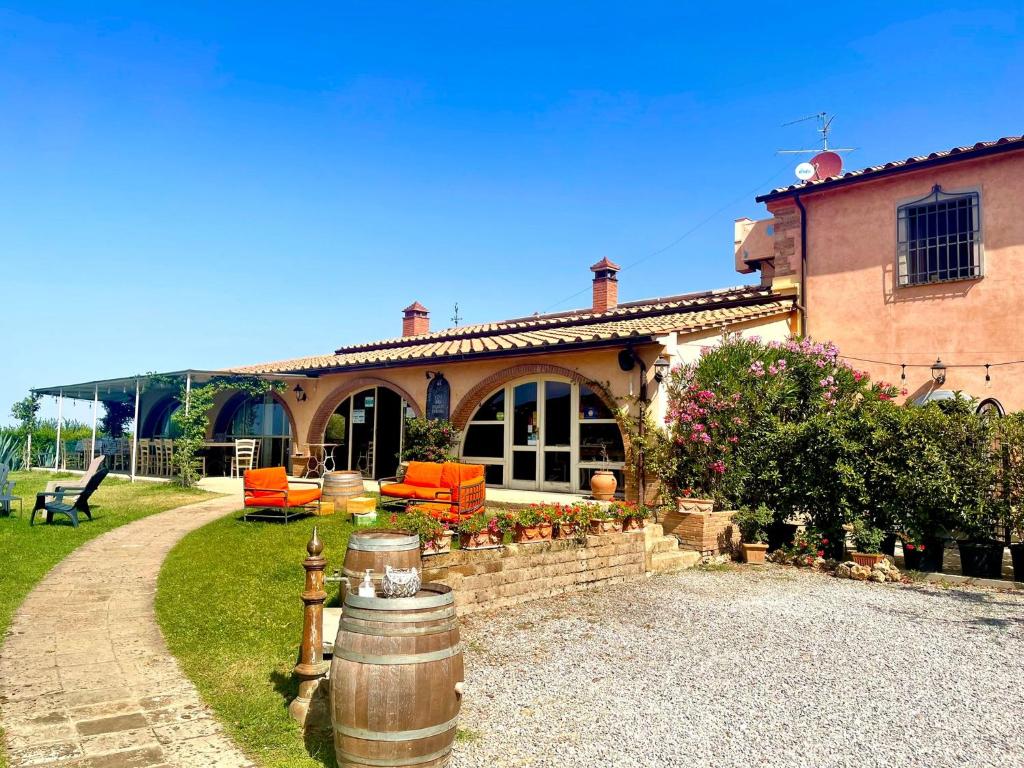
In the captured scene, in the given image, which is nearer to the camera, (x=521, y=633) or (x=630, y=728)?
(x=630, y=728)

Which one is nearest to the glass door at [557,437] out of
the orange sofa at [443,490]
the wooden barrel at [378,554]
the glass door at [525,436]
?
the glass door at [525,436]

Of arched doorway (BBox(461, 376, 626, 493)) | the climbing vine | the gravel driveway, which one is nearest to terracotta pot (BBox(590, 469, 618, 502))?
arched doorway (BBox(461, 376, 626, 493))

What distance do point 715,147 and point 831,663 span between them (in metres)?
12.0

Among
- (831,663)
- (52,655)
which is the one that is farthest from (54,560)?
(831,663)

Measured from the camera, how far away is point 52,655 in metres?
4.63

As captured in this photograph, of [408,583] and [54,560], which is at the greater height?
[408,583]

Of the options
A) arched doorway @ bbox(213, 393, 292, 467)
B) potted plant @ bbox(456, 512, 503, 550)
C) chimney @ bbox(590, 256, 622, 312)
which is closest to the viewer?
potted plant @ bbox(456, 512, 503, 550)

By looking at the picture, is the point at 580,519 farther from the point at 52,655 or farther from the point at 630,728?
the point at 52,655

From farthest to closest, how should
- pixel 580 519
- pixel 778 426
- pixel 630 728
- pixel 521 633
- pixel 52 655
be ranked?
1. pixel 778 426
2. pixel 580 519
3. pixel 521 633
4. pixel 52 655
5. pixel 630 728

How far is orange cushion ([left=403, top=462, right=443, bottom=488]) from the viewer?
10133mm

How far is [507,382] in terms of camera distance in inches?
512

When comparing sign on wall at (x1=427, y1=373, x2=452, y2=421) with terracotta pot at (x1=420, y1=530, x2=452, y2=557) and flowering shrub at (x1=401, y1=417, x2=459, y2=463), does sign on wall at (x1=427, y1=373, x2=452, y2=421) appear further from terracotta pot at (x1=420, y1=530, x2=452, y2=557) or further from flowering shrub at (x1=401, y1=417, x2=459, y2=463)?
terracotta pot at (x1=420, y1=530, x2=452, y2=557)

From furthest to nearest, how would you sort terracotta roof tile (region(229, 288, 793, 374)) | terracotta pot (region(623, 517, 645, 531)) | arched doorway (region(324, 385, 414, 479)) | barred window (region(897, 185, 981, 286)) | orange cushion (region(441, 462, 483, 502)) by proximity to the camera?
arched doorway (region(324, 385, 414, 479)), barred window (region(897, 185, 981, 286)), terracotta roof tile (region(229, 288, 793, 374)), orange cushion (region(441, 462, 483, 502)), terracotta pot (region(623, 517, 645, 531))

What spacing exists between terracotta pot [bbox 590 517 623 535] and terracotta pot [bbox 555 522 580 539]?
0.31m
